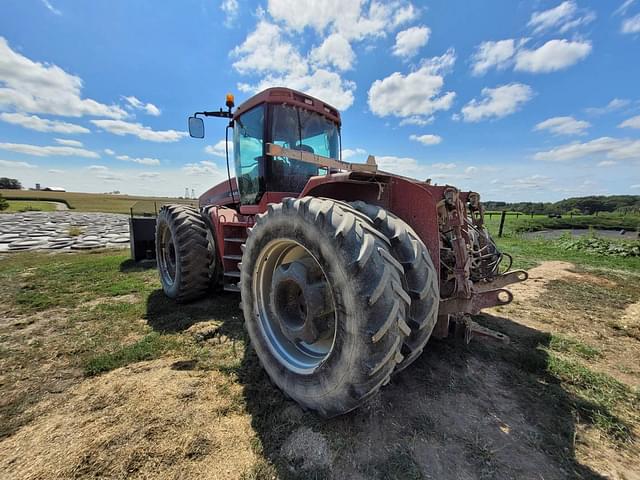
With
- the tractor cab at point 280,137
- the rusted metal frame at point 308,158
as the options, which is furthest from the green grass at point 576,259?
the rusted metal frame at point 308,158

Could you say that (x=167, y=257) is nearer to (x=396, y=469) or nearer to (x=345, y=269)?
(x=345, y=269)

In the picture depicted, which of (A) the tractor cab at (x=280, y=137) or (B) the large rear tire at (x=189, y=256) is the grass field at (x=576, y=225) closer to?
(A) the tractor cab at (x=280, y=137)

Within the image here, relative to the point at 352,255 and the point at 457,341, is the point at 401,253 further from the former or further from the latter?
the point at 457,341

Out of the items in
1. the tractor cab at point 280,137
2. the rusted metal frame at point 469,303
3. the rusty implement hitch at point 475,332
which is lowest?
the rusty implement hitch at point 475,332

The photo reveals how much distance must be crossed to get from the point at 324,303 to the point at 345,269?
55 centimetres

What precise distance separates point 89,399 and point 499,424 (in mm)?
3065

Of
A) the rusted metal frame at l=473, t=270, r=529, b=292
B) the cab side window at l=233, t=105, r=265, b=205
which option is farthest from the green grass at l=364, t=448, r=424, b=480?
the cab side window at l=233, t=105, r=265, b=205

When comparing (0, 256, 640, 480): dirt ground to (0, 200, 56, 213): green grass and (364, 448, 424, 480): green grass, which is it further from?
(0, 200, 56, 213): green grass

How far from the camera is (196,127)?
4.62m

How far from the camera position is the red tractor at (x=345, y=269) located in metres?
1.61

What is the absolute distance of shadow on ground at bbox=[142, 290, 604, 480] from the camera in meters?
1.65

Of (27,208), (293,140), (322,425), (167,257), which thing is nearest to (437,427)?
(322,425)

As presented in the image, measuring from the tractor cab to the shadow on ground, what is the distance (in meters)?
2.30

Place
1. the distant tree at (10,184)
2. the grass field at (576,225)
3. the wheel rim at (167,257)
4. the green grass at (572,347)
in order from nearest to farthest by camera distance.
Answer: the green grass at (572,347), the wheel rim at (167,257), the grass field at (576,225), the distant tree at (10,184)
